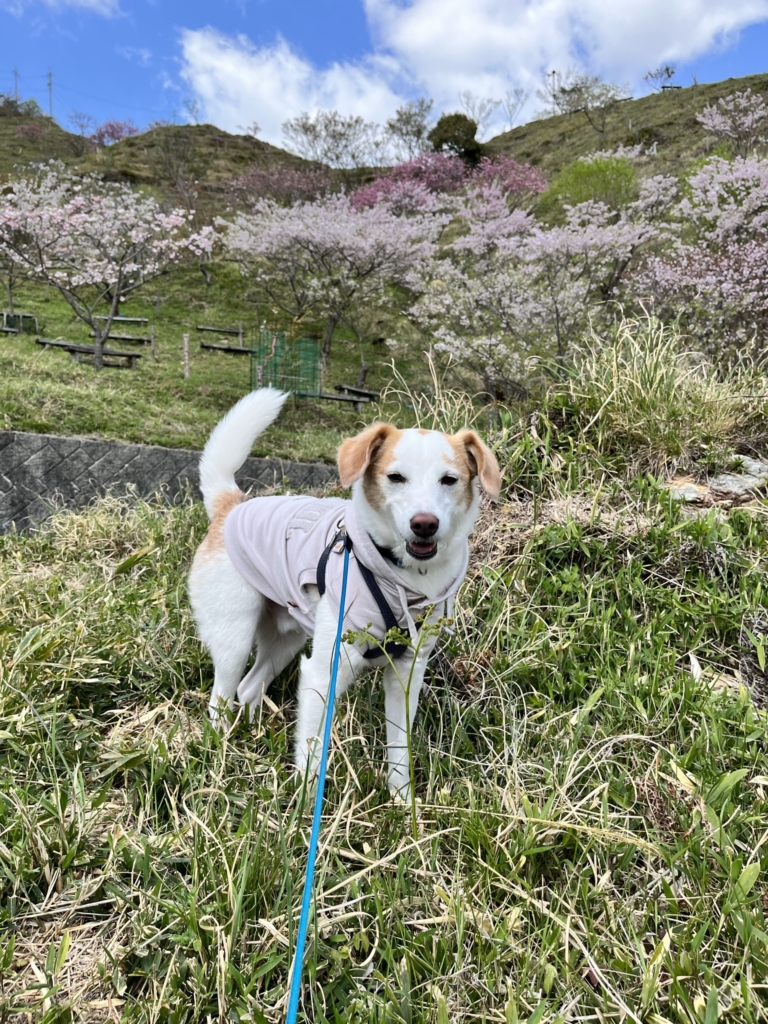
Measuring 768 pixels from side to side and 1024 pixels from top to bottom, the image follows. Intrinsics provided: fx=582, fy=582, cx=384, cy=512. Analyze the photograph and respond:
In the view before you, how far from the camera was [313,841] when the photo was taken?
4.14 feet

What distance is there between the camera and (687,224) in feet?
41.1

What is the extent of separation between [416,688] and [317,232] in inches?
649

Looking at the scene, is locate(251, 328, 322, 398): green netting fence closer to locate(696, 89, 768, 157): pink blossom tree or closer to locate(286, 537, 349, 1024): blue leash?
locate(286, 537, 349, 1024): blue leash

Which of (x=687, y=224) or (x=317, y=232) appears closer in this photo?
(x=687, y=224)

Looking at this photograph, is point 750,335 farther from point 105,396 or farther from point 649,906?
point 105,396

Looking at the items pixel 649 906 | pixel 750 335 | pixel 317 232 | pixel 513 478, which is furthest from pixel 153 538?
pixel 317 232

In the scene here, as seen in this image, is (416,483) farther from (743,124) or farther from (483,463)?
(743,124)

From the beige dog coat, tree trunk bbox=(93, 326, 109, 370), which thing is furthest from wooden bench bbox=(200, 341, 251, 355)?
the beige dog coat

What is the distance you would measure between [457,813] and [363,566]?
831 mm

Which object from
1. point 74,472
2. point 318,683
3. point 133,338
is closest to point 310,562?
point 318,683

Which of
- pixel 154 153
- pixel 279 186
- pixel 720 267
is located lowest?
pixel 720 267

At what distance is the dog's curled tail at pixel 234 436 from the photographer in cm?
257

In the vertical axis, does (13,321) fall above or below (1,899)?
above

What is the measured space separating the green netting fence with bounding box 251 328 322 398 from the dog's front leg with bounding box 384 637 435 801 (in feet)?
33.1
